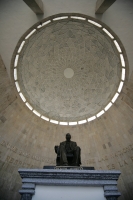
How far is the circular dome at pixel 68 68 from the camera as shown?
1052 cm

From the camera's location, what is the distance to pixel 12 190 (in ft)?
30.3

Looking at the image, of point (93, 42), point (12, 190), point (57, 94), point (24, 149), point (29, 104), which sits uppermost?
point (93, 42)

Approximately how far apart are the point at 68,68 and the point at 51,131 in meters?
4.87

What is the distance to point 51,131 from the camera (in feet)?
39.8

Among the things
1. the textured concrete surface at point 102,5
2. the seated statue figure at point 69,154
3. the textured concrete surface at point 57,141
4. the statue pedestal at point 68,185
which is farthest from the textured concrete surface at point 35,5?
the statue pedestal at point 68,185

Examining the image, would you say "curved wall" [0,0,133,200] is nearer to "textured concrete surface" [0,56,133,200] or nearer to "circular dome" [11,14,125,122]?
"textured concrete surface" [0,56,133,200]

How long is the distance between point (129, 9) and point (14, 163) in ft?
34.6

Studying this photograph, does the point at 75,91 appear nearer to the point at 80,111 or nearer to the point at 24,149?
the point at 80,111

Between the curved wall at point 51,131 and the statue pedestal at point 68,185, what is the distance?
5.60 m

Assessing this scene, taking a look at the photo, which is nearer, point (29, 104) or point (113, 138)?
point (113, 138)

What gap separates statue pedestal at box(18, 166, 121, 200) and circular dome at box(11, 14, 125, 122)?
7558mm

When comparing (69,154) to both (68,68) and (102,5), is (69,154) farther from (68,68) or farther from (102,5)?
(68,68)

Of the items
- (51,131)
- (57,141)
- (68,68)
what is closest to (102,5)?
(68,68)

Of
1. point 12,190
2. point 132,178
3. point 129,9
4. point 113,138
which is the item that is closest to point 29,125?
point 12,190
